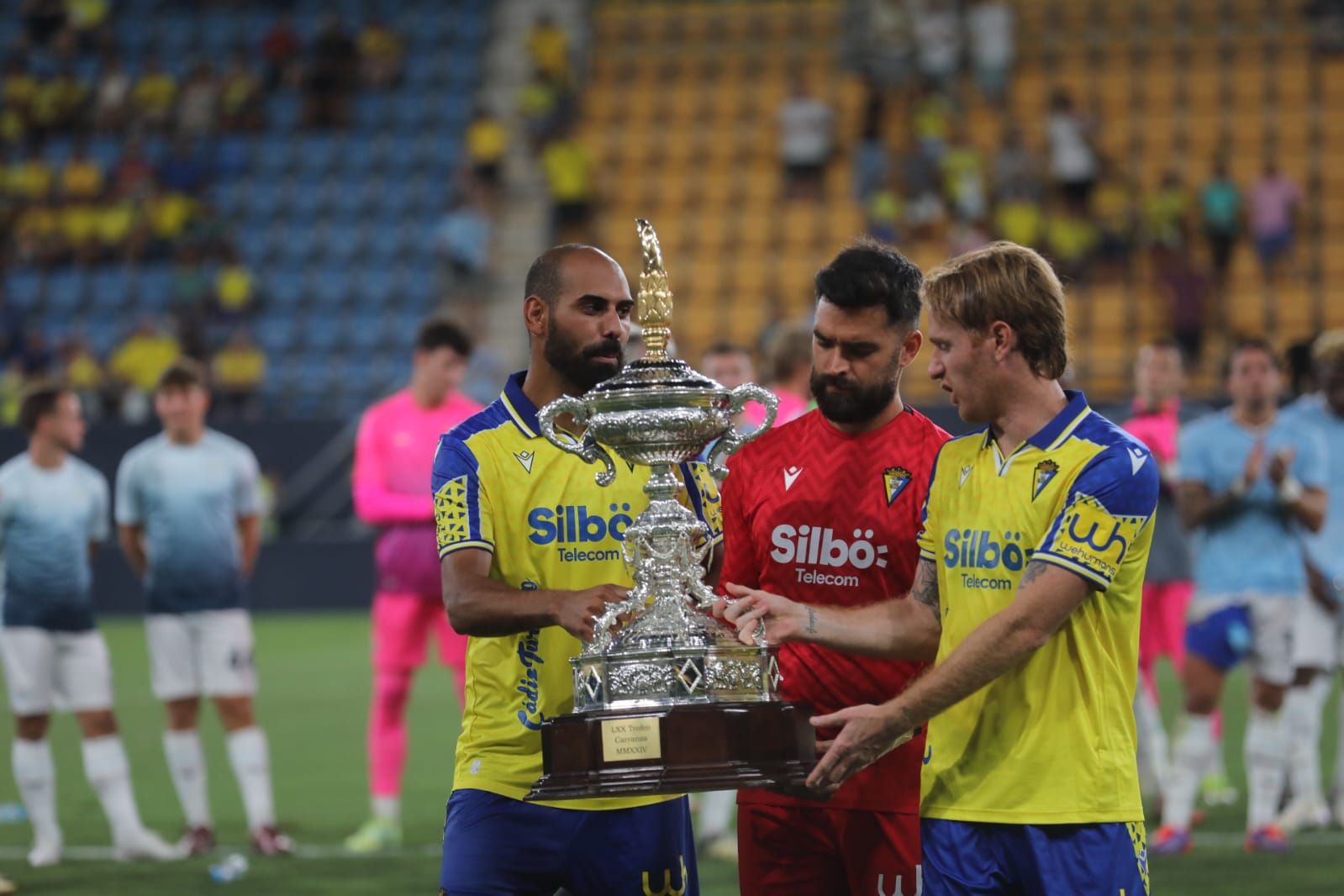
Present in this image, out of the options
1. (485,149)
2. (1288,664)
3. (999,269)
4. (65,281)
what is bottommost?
(1288,664)

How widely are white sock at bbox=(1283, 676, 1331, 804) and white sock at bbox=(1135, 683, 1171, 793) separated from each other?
59 cm

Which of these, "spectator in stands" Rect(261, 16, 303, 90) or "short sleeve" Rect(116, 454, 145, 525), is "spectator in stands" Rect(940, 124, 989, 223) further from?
"short sleeve" Rect(116, 454, 145, 525)

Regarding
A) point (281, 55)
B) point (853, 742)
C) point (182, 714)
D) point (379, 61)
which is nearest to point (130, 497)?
point (182, 714)

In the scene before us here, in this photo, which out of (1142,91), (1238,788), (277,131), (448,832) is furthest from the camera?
(277,131)

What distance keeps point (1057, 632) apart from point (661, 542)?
811 millimetres

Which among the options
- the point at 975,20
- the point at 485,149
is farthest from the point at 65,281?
the point at 975,20

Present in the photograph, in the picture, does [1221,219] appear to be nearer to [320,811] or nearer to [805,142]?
[805,142]

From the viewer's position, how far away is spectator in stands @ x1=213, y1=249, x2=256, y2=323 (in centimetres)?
2070

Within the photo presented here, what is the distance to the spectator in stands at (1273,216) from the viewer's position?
728 inches

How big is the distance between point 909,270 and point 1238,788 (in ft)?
20.5

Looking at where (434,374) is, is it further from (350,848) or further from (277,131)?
(277,131)

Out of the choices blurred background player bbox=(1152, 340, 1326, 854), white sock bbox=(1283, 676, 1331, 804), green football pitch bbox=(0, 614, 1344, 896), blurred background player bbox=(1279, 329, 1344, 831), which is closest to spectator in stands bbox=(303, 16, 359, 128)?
green football pitch bbox=(0, 614, 1344, 896)

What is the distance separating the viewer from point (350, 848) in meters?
8.20

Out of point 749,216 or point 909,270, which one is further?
point 749,216
